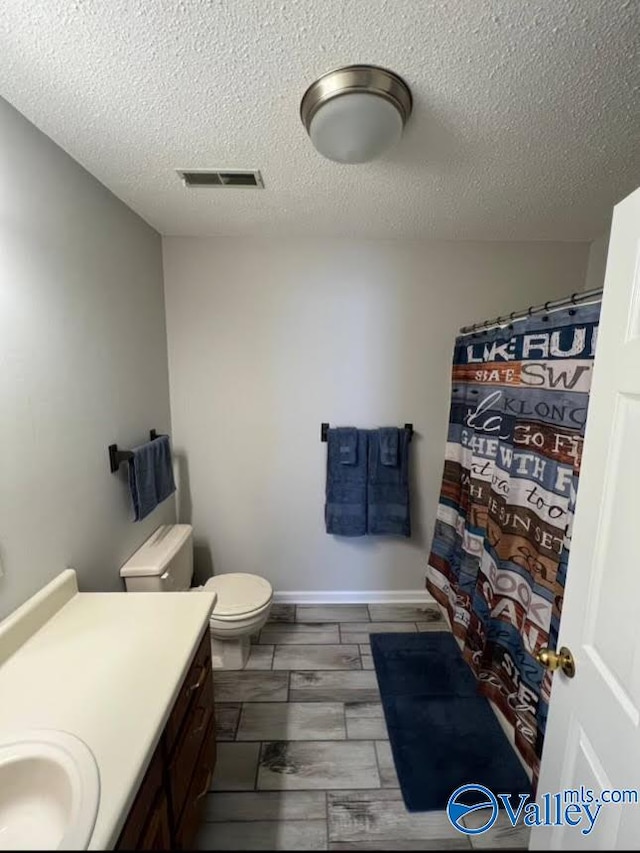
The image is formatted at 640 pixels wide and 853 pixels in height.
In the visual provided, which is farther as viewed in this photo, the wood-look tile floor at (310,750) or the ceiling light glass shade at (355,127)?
the wood-look tile floor at (310,750)

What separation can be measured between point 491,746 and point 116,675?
1562 millimetres

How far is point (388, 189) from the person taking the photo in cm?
155

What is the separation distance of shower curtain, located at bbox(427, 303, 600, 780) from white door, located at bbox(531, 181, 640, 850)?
15.7 inches

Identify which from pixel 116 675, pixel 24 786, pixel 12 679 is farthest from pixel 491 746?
pixel 12 679

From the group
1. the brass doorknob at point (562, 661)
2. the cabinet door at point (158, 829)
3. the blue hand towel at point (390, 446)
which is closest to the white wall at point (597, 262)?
the blue hand towel at point (390, 446)

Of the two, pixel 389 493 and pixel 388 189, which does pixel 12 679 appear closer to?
pixel 389 493

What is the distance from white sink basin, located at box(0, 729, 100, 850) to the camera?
74 cm

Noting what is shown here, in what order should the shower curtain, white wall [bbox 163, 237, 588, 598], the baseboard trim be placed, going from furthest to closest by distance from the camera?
1. the baseboard trim
2. white wall [bbox 163, 237, 588, 598]
3. the shower curtain

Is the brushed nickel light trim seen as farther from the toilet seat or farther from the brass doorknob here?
the toilet seat

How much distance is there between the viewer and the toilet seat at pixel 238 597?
5.82ft

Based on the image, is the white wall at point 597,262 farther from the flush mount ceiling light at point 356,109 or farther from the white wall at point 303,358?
the flush mount ceiling light at point 356,109

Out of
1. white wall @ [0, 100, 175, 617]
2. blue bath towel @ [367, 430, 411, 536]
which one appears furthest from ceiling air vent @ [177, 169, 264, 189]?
blue bath towel @ [367, 430, 411, 536]

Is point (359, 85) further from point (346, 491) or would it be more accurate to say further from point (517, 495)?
point (346, 491)

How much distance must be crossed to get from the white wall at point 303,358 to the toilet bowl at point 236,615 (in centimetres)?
41
